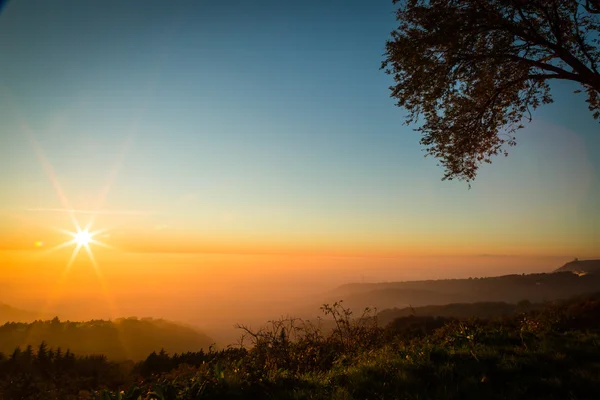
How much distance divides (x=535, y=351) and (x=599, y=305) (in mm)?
12699

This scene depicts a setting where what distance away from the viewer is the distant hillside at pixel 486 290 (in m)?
74.6

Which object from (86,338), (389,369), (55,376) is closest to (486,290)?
(55,376)

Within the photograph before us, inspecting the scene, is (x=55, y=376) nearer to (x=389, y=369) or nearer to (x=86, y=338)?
(x=389, y=369)

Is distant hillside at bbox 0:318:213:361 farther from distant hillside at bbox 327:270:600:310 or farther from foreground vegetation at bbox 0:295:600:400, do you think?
distant hillside at bbox 327:270:600:310

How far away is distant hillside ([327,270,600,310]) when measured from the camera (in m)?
74.6

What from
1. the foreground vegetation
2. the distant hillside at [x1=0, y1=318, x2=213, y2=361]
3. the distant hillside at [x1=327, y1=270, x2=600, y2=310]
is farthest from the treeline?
the distant hillside at [x1=0, y1=318, x2=213, y2=361]

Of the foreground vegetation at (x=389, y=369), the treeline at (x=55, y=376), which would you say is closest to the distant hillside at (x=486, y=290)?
the foreground vegetation at (x=389, y=369)

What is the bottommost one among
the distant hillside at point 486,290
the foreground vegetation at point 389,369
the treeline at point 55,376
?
the distant hillside at point 486,290

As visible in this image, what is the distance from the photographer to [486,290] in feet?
380

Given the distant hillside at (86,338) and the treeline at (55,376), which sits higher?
the treeline at (55,376)

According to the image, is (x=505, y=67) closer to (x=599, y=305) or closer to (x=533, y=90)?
(x=533, y=90)

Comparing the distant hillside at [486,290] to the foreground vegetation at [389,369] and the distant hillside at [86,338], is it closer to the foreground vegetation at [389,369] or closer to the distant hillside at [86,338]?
the foreground vegetation at [389,369]

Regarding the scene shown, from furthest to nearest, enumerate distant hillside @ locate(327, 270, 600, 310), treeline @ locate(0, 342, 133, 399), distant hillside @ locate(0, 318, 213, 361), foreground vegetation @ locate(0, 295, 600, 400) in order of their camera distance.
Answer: distant hillside @ locate(327, 270, 600, 310)
distant hillside @ locate(0, 318, 213, 361)
treeline @ locate(0, 342, 133, 399)
foreground vegetation @ locate(0, 295, 600, 400)

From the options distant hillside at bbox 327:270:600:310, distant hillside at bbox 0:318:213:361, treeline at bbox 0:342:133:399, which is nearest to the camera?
treeline at bbox 0:342:133:399
